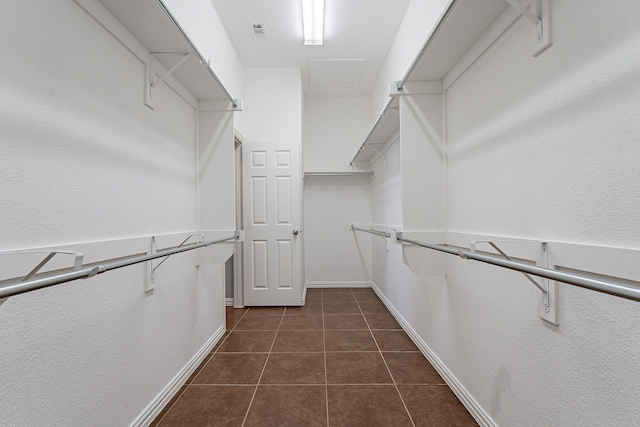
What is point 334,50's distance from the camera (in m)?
3.20

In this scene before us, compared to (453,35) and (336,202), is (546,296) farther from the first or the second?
(336,202)

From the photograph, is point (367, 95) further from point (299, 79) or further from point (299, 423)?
point (299, 423)

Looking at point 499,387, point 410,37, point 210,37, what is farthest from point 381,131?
point 499,387

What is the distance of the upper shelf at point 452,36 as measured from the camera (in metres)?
1.22

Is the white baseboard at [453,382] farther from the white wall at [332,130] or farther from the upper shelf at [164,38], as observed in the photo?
the white wall at [332,130]

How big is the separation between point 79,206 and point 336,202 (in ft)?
11.7

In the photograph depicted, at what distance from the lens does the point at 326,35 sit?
116 inches

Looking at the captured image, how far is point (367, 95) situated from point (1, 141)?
4.25m

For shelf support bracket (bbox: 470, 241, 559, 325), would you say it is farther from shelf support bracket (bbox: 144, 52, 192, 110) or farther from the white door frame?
the white door frame

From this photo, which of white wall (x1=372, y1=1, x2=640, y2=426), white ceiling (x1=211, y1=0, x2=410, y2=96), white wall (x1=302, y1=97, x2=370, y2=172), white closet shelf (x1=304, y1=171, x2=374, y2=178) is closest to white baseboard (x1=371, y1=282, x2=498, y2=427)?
white wall (x1=372, y1=1, x2=640, y2=426)

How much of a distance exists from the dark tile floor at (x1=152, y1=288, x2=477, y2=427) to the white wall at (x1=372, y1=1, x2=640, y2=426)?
12.7 inches

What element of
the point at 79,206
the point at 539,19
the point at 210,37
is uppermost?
the point at 210,37

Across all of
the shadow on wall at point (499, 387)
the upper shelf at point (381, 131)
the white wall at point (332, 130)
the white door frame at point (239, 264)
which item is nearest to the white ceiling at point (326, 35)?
the white wall at point (332, 130)

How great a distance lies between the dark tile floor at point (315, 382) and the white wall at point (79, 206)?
13.7 inches
